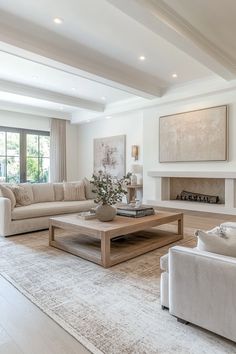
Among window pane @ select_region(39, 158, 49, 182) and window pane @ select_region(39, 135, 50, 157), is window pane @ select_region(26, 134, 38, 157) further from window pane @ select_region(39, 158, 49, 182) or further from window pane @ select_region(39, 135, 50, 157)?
window pane @ select_region(39, 158, 49, 182)

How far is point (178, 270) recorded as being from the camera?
176 centimetres

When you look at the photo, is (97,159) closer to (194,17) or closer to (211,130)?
(211,130)

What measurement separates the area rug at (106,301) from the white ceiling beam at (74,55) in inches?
111


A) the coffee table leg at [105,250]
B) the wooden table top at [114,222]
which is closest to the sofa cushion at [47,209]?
the wooden table top at [114,222]

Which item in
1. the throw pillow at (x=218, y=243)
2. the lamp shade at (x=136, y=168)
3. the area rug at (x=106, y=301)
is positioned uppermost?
the lamp shade at (x=136, y=168)

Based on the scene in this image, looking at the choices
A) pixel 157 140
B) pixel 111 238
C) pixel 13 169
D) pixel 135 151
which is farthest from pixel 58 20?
pixel 13 169

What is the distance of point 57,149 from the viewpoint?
8422 mm

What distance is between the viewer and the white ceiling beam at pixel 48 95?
5533mm

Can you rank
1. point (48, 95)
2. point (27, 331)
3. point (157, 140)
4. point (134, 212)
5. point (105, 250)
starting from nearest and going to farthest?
point (27, 331)
point (105, 250)
point (134, 212)
point (48, 95)
point (157, 140)

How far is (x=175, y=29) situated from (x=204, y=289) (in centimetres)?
294

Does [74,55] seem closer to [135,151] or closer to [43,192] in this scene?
[43,192]

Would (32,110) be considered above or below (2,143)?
above

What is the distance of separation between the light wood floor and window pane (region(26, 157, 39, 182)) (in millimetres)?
6060

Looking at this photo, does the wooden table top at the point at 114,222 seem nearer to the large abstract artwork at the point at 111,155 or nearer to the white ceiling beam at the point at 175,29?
the white ceiling beam at the point at 175,29
